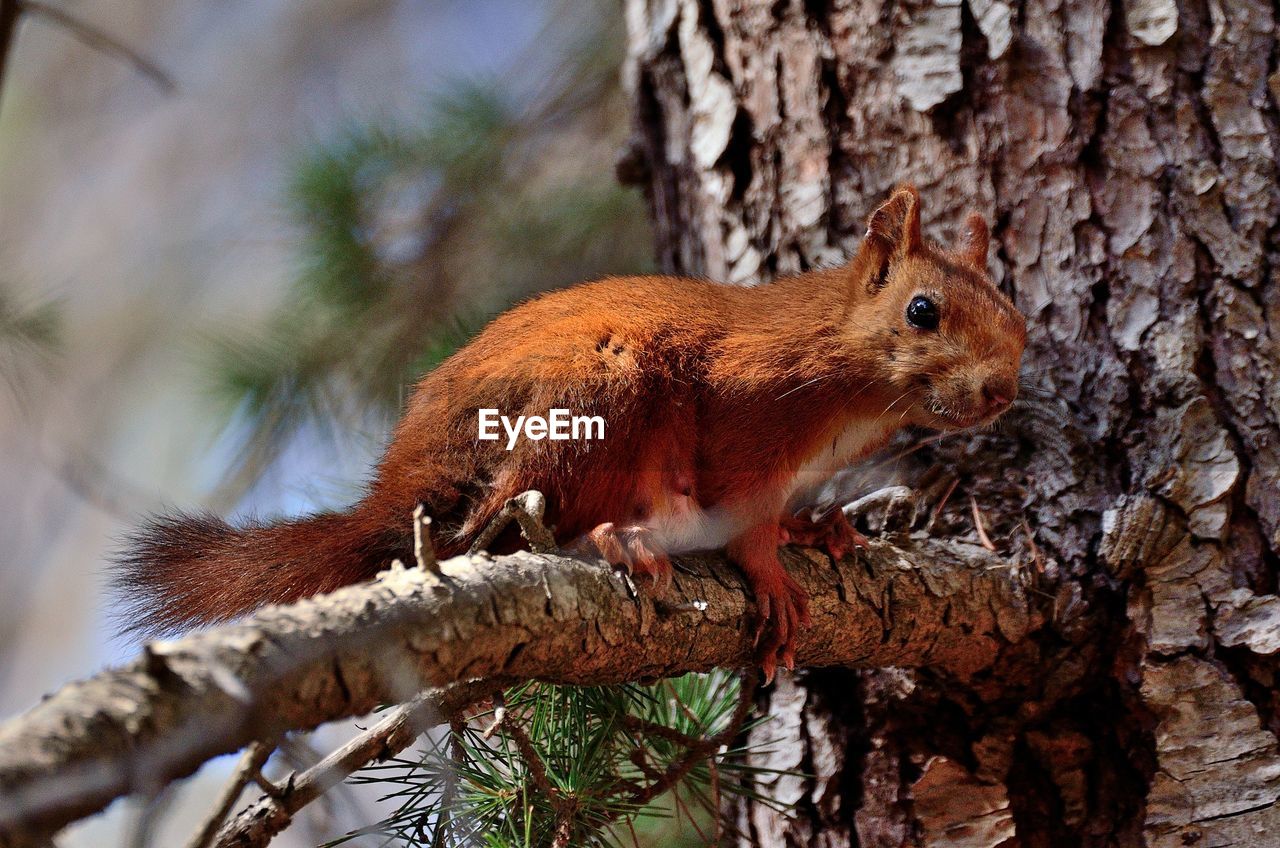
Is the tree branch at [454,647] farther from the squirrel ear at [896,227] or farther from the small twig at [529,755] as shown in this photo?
the squirrel ear at [896,227]

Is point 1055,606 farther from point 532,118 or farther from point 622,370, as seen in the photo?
point 532,118

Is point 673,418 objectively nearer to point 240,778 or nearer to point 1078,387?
point 1078,387

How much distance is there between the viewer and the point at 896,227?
172 cm

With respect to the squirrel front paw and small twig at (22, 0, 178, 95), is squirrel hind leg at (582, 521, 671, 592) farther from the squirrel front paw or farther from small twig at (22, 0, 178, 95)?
small twig at (22, 0, 178, 95)

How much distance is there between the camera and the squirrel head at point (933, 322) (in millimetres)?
1590

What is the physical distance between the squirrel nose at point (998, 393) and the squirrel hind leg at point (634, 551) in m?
0.50

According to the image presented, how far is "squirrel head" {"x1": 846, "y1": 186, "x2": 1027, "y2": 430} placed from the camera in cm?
159

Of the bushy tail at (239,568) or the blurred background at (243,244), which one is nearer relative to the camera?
the bushy tail at (239,568)

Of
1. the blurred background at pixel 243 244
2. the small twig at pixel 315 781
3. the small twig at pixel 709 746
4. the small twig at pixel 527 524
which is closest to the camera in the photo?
the small twig at pixel 315 781

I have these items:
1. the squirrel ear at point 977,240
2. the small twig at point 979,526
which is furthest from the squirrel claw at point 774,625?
the squirrel ear at point 977,240

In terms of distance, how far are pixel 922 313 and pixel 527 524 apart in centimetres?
69

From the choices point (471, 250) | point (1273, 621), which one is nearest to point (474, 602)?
point (1273, 621)

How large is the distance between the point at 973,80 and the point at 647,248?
1340mm

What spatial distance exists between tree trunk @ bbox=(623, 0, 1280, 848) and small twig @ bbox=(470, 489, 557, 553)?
0.66 m
